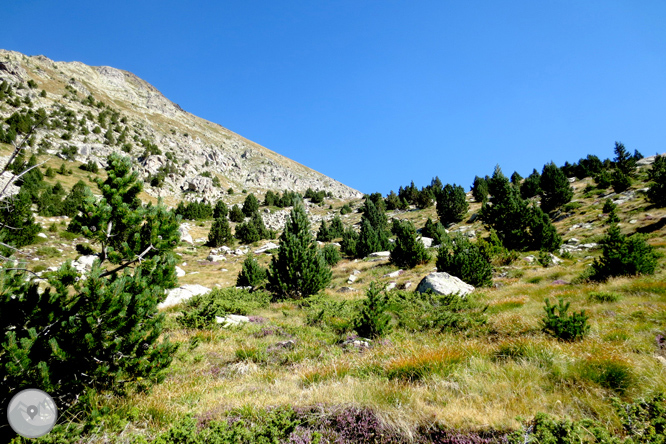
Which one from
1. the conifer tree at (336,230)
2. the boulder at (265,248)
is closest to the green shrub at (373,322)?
the boulder at (265,248)

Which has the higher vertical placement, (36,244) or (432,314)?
(36,244)

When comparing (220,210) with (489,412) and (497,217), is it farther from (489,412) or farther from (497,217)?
(489,412)

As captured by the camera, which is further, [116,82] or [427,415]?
[116,82]

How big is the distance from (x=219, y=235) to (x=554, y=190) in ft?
132

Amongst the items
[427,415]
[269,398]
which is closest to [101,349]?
[269,398]

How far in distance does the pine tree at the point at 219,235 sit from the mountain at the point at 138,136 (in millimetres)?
16487

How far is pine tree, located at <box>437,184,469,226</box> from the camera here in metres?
37.2

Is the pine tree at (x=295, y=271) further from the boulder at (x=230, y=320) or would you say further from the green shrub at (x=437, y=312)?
Result: the green shrub at (x=437, y=312)

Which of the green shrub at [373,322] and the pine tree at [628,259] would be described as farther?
the pine tree at [628,259]

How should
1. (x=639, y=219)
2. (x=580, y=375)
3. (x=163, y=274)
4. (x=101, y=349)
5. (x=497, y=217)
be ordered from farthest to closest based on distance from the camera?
(x=497, y=217)
(x=639, y=219)
(x=163, y=274)
(x=101, y=349)
(x=580, y=375)

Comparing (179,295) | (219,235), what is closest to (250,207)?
(219,235)

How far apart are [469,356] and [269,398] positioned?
11.2 ft

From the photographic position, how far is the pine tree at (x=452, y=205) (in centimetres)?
3719

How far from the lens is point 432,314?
851 cm
